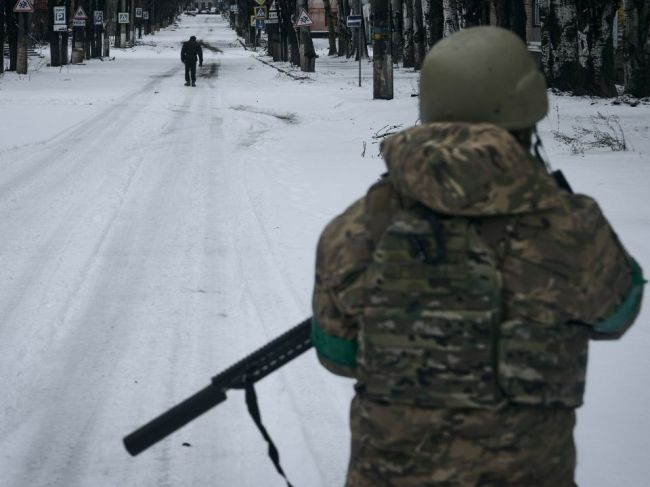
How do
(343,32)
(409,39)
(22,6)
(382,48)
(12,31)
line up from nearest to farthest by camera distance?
(382,48), (22,6), (12,31), (409,39), (343,32)

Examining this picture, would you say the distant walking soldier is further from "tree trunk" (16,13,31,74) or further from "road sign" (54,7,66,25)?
"road sign" (54,7,66,25)

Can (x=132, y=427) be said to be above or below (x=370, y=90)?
below

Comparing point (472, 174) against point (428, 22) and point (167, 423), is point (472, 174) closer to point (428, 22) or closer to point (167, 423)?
point (167, 423)

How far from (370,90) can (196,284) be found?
21.2 metres

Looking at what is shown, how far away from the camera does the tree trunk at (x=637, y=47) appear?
20.5 metres

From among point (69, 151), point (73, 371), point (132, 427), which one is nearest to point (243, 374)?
point (132, 427)

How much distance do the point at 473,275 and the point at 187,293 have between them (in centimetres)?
562

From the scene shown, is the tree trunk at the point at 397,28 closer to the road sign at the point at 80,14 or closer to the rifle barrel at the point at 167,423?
the road sign at the point at 80,14

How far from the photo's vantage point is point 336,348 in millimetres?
2252

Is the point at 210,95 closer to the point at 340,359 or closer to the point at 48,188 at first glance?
the point at 48,188

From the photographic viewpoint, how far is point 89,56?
170 ft

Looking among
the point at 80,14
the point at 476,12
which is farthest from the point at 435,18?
the point at 80,14

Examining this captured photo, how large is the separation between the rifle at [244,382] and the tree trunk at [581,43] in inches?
805

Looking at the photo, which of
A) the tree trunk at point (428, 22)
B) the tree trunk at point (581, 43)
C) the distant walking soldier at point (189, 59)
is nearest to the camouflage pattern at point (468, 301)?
the tree trunk at point (581, 43)
